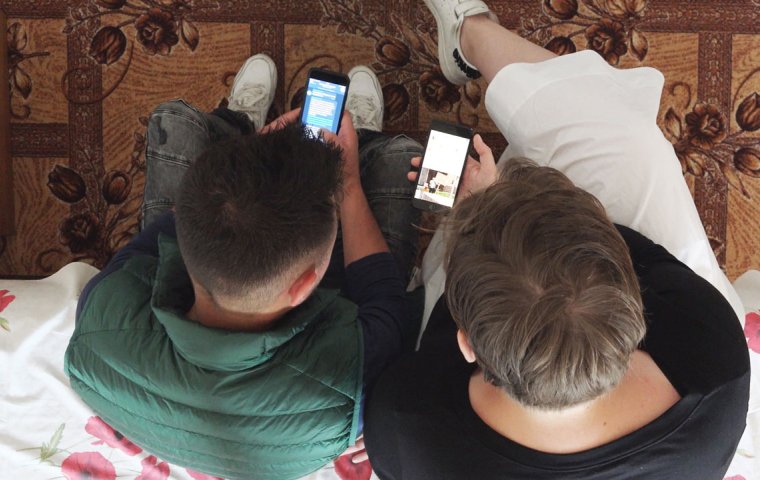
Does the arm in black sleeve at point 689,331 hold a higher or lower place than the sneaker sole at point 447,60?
lower

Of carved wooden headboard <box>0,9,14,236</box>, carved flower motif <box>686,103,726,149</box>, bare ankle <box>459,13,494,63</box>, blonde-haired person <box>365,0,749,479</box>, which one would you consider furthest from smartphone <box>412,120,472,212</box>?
carved wooden headboard <box>0,9,14,236</box>

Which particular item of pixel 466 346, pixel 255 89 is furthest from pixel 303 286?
pixel 255 89

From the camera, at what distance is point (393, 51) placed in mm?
1262

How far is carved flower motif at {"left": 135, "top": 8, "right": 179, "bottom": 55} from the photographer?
4.12ft

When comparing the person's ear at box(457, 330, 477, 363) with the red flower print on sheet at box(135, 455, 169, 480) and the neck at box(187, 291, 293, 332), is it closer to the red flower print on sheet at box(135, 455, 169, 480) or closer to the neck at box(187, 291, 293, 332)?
the neck at box(187, 291, 293, 332)

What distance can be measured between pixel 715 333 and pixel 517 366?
29cm

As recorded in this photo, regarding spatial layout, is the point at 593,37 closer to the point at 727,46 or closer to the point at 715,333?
the point at 727,46

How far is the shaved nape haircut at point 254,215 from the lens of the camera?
2.11 feet

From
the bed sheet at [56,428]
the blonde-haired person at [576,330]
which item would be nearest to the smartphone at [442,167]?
the blonde-haired person at [576,330]

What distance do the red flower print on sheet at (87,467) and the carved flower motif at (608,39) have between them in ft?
3.75

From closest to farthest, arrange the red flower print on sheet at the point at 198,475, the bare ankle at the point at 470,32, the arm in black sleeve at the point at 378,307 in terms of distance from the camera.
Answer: the arm in black sleeve at the point at 378,307 → the red flower print on sheet at the point at 198,475 → the bare ankle at the point at 470,32

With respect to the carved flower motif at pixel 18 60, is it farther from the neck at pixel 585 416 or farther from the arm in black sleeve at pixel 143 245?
the neck at pixel 585 416

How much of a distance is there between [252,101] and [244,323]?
59 cm

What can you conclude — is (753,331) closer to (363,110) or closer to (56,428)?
(363,110)
